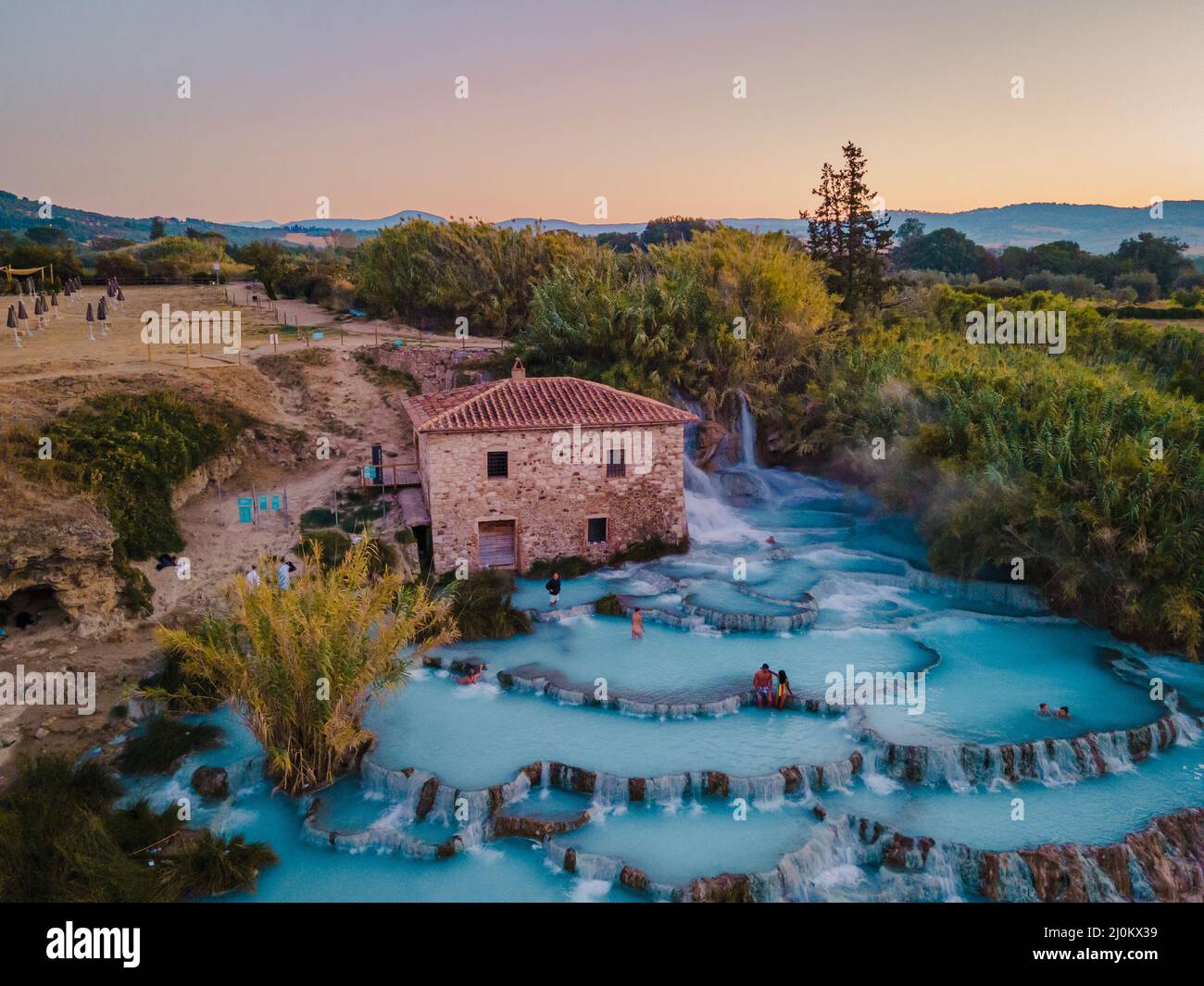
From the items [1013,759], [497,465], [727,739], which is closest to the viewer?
[1013,759]

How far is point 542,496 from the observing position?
26.4m

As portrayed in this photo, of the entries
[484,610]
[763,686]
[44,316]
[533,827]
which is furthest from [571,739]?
[44,316]

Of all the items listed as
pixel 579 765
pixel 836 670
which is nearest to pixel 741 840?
pixel 579 765

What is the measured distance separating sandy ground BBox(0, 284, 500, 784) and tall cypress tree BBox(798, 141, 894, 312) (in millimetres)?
17839

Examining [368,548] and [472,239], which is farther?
[472,239]

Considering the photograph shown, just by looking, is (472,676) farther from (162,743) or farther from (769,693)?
(769,693)

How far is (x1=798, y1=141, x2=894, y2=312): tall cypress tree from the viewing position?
45.9 m

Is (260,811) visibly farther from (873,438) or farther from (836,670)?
(873,438)

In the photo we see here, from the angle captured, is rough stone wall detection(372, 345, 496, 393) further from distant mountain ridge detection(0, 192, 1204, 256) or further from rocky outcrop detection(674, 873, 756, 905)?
distant mountain ridge detection(0, 192, 1204, 256)

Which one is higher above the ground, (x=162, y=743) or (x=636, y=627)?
(x=636, y=627)

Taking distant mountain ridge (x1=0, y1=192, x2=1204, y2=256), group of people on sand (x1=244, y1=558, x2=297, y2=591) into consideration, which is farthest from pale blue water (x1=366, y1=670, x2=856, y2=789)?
distant mountain ridge (x1=0, y1=192, x2=1204, y2=256)

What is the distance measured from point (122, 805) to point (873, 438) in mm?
23611

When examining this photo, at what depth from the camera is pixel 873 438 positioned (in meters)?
31.0

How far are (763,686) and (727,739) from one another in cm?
168
